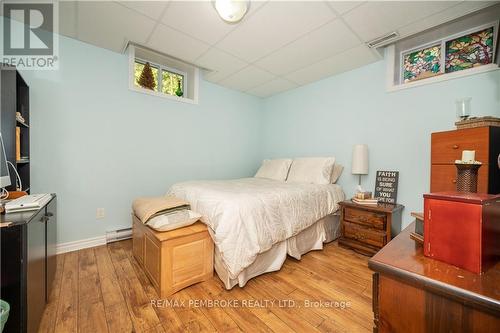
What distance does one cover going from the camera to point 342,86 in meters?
→ 2.99

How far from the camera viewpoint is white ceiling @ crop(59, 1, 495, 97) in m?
1.81

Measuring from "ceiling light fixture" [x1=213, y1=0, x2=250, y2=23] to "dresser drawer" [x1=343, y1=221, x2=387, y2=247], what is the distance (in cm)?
250

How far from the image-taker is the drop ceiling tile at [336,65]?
8.19ft

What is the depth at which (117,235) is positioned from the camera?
2.55 meters

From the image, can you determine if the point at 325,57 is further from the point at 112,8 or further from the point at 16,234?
the point at 16,234

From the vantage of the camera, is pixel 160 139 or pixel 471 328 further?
pixel 160 139

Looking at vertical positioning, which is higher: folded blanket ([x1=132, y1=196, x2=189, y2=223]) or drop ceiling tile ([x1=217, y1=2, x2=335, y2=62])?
drop ceiling tile ([x1=217, y1=2, x2=335, y2=62])

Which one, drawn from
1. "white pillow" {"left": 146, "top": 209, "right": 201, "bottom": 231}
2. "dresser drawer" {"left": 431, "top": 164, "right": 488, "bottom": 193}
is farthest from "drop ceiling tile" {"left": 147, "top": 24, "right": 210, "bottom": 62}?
"dresser drawer" {"left": 431, "top": 164, "right": 488, "bottom": 193}

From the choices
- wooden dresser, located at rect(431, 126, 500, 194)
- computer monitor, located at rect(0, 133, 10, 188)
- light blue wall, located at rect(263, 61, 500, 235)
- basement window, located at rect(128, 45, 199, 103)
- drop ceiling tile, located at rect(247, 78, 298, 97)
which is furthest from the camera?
drop ceiling tile, located at rect(247, 78, 298, 97)

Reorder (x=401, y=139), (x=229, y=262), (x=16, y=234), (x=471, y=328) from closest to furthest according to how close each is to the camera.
Answer: (x=471, y=328) < (x=16, y=234) < (x=229, y=262) < (x=401, y=139)

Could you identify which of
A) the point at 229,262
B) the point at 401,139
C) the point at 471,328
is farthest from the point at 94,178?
the point at 401,139

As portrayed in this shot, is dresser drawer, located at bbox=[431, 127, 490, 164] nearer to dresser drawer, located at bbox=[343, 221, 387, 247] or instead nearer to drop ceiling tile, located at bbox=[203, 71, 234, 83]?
dresser drawer, located at bbox=[343, 221, 387, 247]

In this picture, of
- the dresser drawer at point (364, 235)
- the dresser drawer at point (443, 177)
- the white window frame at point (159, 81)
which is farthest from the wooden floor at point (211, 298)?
the white window frame at point (159, 81)

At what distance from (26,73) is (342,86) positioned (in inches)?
150
